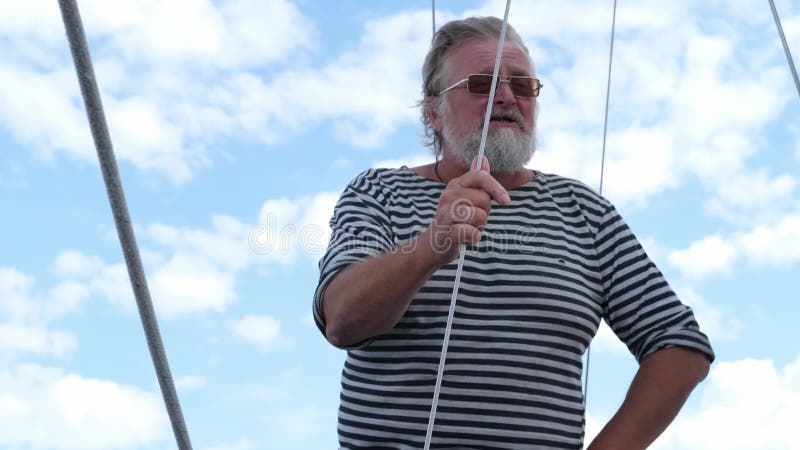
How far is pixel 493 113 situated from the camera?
2191 millimetres

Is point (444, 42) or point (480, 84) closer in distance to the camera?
point (480, 84)

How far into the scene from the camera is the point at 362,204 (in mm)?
2059

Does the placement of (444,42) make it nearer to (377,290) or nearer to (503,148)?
(503,148)

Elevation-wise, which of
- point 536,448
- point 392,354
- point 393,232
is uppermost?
point 393,232

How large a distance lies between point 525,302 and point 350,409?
1.21 ft

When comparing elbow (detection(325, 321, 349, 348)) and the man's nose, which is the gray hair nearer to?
the man's nose

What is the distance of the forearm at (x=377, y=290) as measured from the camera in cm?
168

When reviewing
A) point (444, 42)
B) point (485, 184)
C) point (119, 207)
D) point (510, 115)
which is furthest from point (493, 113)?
point (119, 207)

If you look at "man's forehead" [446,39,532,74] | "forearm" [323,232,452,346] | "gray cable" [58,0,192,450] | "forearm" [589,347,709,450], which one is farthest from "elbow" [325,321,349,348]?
"man's forehead" [446,39,532,74]

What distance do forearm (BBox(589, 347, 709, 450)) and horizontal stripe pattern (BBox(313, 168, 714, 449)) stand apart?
3 cm

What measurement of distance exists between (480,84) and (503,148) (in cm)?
A: 17

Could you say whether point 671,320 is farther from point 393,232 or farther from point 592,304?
point 393,232

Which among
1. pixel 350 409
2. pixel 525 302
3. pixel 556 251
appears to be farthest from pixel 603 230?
pixel 350 409

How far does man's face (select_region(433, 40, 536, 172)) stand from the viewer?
2156mm
